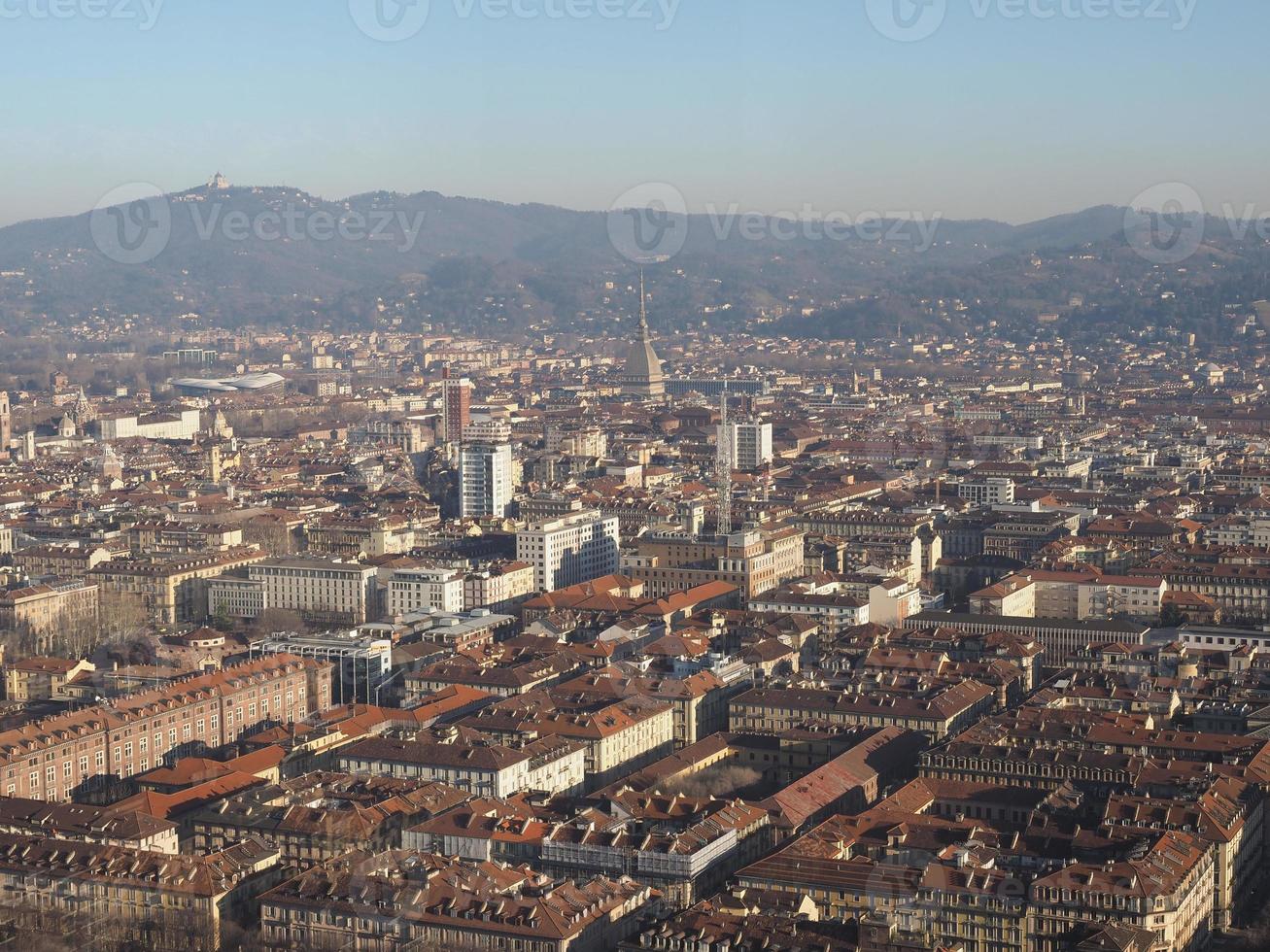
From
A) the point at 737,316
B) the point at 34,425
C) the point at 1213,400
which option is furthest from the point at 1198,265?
the point at 34,425

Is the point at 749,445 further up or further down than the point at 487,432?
further down

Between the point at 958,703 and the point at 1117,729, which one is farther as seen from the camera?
the point at 958,703

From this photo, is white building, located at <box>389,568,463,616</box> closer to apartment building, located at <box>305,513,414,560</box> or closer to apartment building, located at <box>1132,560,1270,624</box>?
apartment building, located at <box>305,513,414,560</box>

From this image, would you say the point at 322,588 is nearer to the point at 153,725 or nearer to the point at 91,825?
the point at 153,725

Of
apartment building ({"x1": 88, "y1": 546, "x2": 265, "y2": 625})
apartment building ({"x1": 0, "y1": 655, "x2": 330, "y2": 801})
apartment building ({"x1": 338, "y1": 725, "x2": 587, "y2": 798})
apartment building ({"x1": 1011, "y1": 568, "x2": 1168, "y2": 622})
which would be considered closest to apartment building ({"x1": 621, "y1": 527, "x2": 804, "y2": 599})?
apartment building ({"x1": 1011, "y1": 568, "x2": 1168, "y2": 622})

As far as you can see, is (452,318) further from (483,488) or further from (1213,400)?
(483,488)

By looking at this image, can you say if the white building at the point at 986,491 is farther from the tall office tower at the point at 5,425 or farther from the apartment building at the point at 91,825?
the tall office tower at the point at 5,425

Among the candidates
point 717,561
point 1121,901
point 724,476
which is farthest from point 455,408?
point 1121,901
